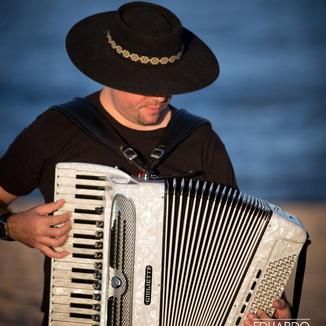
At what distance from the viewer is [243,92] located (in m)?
12.9

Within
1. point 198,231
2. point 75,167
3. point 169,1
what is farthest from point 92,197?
point 169,1

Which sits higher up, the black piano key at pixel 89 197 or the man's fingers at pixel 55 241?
the black piano key at pixel 89 197

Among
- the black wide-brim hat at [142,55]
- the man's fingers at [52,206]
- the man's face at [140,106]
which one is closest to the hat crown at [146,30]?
the black wide-brim hat at [142,55]

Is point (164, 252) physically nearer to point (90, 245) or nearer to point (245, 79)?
point (90, 245)

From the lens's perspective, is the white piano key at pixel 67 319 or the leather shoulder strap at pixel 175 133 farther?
the leather shoulder strap at pixel 175 133

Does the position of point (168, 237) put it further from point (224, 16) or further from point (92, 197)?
point (224, 16)

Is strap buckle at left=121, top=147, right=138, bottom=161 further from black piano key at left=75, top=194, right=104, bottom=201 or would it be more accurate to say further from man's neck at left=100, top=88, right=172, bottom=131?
black piano key at left=75, top=194, right=104, bottom=201

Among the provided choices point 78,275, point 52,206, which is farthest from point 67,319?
point 52,206

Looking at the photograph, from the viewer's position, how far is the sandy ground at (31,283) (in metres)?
6.47

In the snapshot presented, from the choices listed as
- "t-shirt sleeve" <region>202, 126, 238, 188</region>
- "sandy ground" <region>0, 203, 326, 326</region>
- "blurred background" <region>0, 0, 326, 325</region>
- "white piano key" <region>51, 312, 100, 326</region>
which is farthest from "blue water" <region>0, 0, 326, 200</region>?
"white piano key" <region>51, 312, 100, 326</region>

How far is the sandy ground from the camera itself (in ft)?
21.2

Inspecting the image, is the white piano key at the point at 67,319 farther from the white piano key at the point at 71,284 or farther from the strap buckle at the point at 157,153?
the strap buckle at the point at 157,153

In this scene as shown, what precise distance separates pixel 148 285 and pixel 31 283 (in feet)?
12.5

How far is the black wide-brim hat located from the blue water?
560cm
